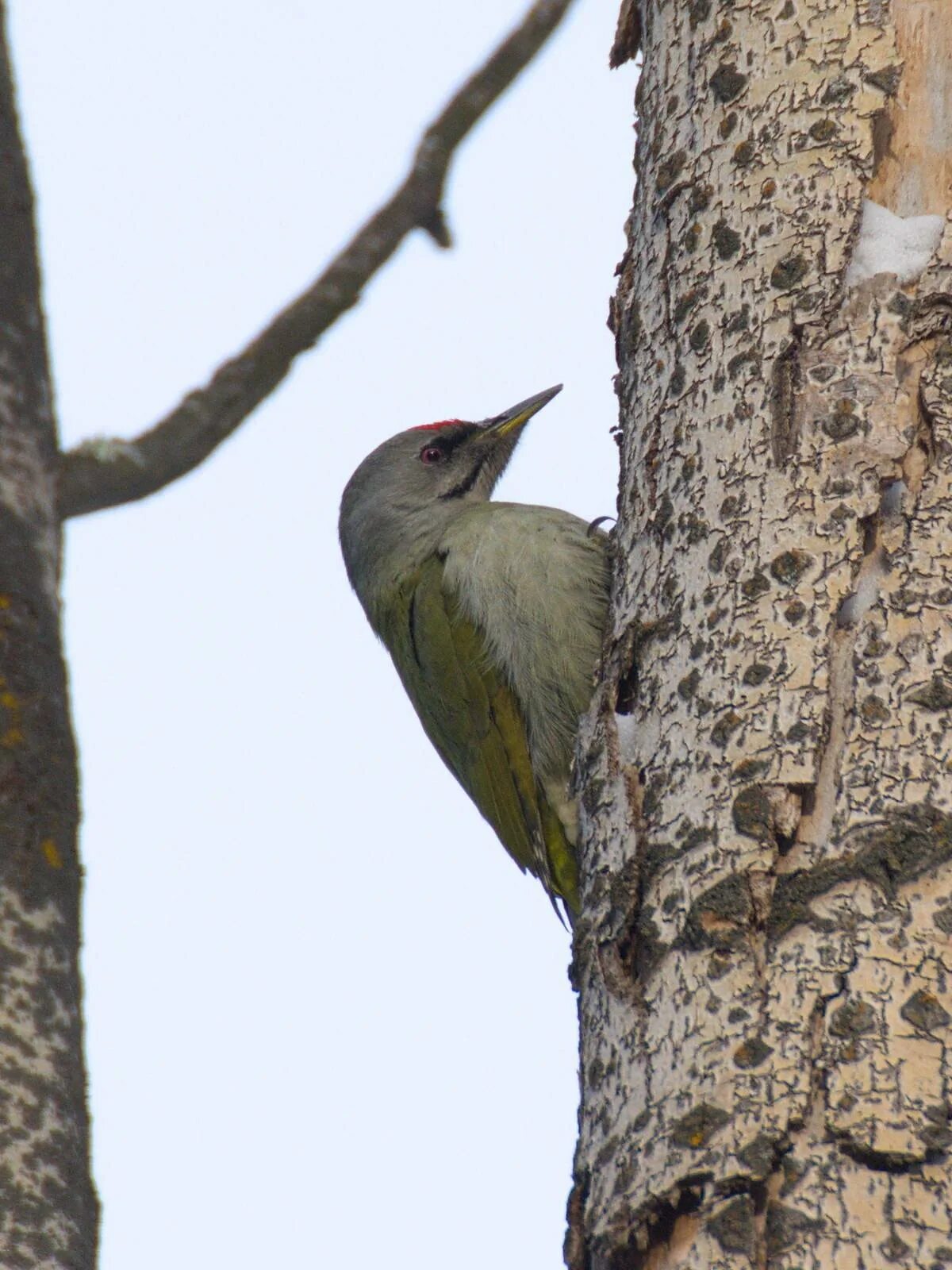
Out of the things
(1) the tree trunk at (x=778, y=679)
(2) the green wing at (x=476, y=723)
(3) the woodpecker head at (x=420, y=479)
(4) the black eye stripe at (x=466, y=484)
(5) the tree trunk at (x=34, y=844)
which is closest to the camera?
(1) the tree trunk at (x=778, y=679)

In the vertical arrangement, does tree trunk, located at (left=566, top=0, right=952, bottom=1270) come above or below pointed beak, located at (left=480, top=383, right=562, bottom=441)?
below

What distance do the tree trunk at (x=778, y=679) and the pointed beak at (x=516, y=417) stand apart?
7.87ft

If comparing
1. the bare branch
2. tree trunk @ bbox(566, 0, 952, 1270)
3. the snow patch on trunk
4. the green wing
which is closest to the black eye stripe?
the green wing

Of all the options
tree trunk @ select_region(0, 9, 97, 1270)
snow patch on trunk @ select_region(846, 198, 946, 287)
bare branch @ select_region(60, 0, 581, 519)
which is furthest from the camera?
bare branch @ select_region(60, 0, 581, 519)

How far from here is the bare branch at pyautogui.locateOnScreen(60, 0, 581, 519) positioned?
13.0ft

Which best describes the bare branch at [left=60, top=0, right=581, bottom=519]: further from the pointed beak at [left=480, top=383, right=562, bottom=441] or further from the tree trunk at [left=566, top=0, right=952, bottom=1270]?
the tree trunk at [left=566, top=0, right=952, bottom=1270]

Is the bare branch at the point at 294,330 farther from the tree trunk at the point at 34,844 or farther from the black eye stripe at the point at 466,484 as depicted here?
the black eye stripe at the point at 466,484

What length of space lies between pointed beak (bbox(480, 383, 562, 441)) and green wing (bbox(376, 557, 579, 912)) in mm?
847

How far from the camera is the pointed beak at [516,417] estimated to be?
17.3ft

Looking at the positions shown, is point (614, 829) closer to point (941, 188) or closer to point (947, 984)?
point (947, 984)

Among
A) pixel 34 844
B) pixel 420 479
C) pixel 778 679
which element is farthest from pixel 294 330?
pixel 778 679

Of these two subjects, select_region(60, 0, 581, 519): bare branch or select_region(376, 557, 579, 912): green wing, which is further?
select_region(376, 557, 579, 912): green wing

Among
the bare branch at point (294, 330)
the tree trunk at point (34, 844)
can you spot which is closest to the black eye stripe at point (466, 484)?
the bare branch at point (294, 330)

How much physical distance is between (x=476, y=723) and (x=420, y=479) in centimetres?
121
